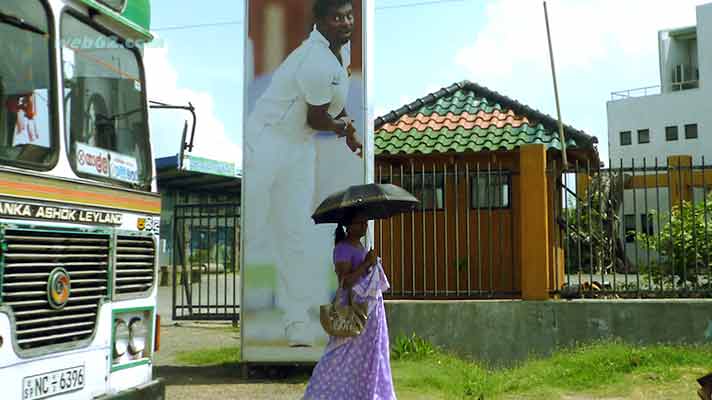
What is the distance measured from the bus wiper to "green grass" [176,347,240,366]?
5828mm

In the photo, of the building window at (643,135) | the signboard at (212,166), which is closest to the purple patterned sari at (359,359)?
the signboard at (212,166)

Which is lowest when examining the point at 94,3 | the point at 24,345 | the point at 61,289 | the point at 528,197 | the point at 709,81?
the point at 24,345

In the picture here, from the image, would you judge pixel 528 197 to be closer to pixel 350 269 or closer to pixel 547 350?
pixel 547 350

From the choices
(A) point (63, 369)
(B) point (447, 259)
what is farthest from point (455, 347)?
(A) point (63, 369)

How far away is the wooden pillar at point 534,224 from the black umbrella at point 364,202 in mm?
4105

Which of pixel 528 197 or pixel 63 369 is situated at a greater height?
pixel 528 197

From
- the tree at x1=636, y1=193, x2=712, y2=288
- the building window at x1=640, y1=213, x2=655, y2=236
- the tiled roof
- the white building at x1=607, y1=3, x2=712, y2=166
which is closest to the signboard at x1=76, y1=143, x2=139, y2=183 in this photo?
the tiled roof

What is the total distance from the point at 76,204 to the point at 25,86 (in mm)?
680

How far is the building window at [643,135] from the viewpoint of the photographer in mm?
40969

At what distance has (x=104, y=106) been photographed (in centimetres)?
472

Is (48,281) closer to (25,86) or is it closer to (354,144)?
(25,86)

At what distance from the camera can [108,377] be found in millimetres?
4531

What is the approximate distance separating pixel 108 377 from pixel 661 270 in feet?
23.4

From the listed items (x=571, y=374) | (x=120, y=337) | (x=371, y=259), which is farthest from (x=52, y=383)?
(x=571, y=374)
